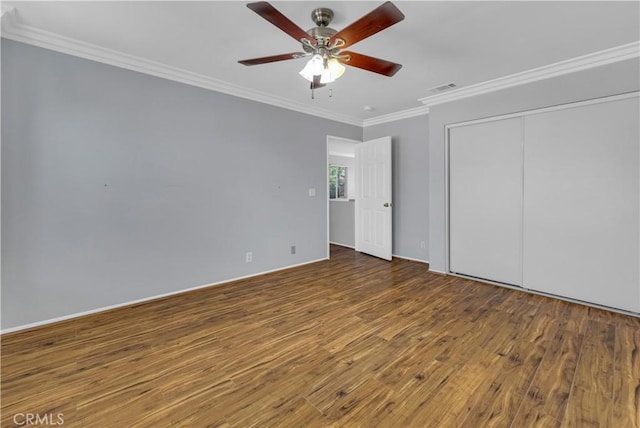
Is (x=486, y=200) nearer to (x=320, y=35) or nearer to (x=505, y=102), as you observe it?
(x=505, y=102)

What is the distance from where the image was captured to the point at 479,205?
3756 mm

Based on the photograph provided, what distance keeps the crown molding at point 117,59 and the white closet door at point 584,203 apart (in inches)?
132

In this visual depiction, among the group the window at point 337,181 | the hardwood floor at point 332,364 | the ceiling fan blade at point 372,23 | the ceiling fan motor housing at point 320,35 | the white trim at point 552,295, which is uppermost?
the ceiling fan motor housing at point 320,35

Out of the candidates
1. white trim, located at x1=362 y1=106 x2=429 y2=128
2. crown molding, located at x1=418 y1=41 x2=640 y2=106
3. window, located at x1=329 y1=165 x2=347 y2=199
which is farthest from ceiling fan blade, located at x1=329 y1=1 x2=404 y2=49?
window, located at x1=329 y1=165 x2=347 y2=199

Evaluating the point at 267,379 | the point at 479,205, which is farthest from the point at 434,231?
the point at 267,379

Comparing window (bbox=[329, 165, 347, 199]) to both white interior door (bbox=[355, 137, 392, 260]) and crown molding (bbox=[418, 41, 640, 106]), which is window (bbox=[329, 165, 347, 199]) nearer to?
white interior door (bbox=[355, 137, 392, 260])

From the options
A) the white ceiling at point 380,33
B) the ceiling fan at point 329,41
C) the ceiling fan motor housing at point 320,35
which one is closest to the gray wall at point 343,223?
the white ceiling at point 380,33

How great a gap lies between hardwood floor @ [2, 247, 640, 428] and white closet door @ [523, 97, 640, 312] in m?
0.32

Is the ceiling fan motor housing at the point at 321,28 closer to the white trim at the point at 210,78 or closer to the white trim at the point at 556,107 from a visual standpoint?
the white trim at the point at 210,78

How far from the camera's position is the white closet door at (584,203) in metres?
2.75

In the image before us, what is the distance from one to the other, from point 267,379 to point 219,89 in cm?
330

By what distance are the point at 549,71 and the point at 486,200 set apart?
5.04 feet

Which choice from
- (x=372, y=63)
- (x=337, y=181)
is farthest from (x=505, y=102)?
(x=337, y=181)

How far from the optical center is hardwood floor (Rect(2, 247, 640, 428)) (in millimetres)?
1564
